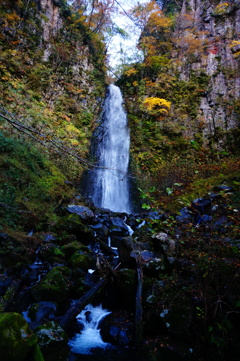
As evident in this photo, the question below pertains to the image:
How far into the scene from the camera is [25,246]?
17.2 ft

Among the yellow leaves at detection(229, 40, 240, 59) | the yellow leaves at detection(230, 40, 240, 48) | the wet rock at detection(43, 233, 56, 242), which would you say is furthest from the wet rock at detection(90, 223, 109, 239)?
the yellow leaves at detection(230, 40, 240, 48)

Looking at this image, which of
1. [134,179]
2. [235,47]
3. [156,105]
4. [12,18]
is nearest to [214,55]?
[235,47]

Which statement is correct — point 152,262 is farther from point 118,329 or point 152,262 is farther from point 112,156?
point 112,156

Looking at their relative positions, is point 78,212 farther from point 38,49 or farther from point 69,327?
point 38,49

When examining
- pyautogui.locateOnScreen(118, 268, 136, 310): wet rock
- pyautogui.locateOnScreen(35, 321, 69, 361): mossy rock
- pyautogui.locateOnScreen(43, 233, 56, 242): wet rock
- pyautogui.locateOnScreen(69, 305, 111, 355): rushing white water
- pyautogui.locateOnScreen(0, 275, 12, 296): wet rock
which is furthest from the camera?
pyautogui.locateOnScreen(43, 233, 56, 242): wet rock

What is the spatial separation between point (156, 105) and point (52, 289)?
49.7ft

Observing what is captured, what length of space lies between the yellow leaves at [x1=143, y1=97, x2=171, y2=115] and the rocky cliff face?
2724 mm

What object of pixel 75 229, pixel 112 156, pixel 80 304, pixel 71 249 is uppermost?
pixel 112 156

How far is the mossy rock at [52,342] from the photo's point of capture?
2.53 meters

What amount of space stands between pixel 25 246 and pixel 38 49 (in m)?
14.9

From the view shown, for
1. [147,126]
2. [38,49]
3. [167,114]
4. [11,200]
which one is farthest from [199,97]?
[11,200]

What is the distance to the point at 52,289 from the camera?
3918 mm

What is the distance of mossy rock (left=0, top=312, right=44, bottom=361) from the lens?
2.05 metres

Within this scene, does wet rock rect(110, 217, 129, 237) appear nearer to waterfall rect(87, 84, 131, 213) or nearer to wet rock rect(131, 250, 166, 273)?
waterfall rect(87, 84, 131, 213)
